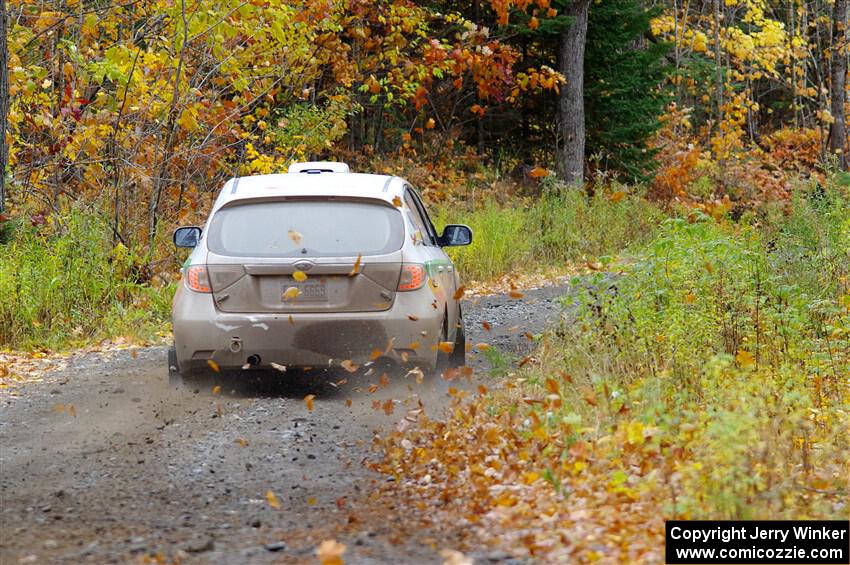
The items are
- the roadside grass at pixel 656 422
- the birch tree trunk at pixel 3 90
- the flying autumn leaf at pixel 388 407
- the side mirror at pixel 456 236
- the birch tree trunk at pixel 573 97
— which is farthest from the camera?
the birch tree trunk at pixel 573 97

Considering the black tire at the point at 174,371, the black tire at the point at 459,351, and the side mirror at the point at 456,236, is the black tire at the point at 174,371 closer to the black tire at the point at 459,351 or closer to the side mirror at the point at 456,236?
the black tire at the point at 459,351

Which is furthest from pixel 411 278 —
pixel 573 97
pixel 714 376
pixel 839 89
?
pixel 839 89

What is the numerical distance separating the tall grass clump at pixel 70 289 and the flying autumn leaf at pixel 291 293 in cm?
455

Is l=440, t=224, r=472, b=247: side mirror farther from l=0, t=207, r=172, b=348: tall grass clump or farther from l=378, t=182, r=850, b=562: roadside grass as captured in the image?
l=0, t=207, r=172, b=348: tall grass clump

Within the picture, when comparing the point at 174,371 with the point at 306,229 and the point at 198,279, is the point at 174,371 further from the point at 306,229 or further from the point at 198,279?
the point at 306,229

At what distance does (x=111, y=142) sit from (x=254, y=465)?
9.68 m

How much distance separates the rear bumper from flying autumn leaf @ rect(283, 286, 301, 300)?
0.13 meters

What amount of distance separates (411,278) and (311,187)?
109cm

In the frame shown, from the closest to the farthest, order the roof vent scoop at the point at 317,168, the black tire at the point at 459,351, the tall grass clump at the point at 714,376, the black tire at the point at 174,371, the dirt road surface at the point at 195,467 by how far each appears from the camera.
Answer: the dirt road surface at the point at 195,467 → the tall grass clump at the point at 714,376 → the black tire at the point at 174,371 → the roof vent scoop at the point at 317,168 → the black tire at the point at 459,351

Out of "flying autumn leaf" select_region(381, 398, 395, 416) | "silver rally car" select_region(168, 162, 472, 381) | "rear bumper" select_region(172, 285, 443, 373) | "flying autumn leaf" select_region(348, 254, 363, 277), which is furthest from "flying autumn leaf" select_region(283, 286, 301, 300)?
"flying autumn leaf" select_region(381, 398, 395, 416)

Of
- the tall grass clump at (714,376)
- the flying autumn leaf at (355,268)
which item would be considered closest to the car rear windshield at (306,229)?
the flying autumn leaf at (355,268)

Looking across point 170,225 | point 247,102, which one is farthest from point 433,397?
point 247,102

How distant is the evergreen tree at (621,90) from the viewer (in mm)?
24156

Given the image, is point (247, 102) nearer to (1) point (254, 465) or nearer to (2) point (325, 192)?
(2) point (325, 192)
